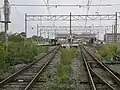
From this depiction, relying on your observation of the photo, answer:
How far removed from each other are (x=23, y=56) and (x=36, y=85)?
57.1 feet

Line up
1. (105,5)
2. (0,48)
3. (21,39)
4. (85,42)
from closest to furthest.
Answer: (0,48) → (21,39) → (105,5) → (85,42)

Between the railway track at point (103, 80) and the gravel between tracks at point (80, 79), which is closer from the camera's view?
the railway track at point (103, 80)

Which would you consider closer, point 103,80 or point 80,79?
point 103,80

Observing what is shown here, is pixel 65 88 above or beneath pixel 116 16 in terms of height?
beneath

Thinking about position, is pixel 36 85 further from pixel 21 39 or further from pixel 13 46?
pixel 21 39

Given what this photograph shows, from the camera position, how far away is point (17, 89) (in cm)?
1177

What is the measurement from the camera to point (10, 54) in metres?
26.1

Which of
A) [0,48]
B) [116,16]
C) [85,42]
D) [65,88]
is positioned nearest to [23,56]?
[0,48]

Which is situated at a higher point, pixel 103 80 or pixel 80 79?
pixel 103 80

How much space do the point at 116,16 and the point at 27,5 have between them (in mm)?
21195

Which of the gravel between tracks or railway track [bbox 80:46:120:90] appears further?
the gravel between tracks

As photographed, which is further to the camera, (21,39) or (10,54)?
(21,39)

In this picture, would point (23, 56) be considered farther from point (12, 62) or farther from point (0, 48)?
point (0, 48)

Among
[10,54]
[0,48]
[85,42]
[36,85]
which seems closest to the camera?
[36,85]
